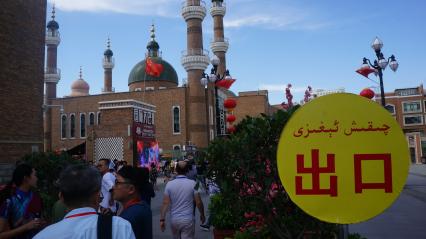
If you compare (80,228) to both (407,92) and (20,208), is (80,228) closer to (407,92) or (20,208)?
(20,208)

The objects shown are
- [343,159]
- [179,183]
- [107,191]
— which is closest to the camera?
[343,159]

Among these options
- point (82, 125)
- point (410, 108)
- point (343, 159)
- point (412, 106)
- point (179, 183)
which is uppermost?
point (412, 106)

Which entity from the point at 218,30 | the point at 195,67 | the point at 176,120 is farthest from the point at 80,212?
the point at 218,30

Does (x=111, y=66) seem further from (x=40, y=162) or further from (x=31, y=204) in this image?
(x=31, y=204)

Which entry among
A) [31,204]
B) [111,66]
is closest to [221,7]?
[111,66]

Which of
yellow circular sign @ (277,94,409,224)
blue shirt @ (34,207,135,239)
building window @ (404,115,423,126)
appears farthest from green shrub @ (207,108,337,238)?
building window @ (404,115,423,126)

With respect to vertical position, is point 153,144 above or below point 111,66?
below

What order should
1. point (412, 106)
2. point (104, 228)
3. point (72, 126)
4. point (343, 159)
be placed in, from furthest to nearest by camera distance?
point (412, 106) → point (72, 126) → point (343, 159) → point (104, 228)

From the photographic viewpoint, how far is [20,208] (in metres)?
4.14

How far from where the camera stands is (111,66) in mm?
62344

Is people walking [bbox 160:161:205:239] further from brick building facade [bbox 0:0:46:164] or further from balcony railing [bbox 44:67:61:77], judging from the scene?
balcony railing [bbox 44:67:61:77]

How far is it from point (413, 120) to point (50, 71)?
5396 cm

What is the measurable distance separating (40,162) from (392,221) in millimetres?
8571

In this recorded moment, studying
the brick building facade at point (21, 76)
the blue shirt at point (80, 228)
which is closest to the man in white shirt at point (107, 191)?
the blue shirt at point (80, 228)
